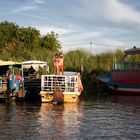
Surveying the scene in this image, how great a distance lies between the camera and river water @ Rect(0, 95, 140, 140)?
16234 millimetres

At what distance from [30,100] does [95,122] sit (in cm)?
1022

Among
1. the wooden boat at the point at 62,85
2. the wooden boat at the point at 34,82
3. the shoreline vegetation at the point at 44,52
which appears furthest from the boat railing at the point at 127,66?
the wooden boat at the point at 62,85

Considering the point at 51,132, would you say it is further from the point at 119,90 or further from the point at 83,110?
the point at 119,90

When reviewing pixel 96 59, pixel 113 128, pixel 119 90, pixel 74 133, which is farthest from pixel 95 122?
pixel 96 59

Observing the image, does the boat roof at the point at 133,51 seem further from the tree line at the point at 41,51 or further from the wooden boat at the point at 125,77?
the tree line at the point at 41,51

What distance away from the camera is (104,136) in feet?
53.0

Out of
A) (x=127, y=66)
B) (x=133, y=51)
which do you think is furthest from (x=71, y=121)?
(x=133, y=51)

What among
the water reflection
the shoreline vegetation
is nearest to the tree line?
the shoreline vegetation

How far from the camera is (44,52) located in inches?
1708

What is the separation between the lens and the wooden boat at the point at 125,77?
34094mm

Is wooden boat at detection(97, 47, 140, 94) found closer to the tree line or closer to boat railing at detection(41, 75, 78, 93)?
the tree line

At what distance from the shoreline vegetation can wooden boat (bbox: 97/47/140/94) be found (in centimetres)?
249

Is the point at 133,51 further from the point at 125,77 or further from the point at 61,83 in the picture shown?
the point at 61,83

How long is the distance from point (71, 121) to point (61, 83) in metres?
7.16
